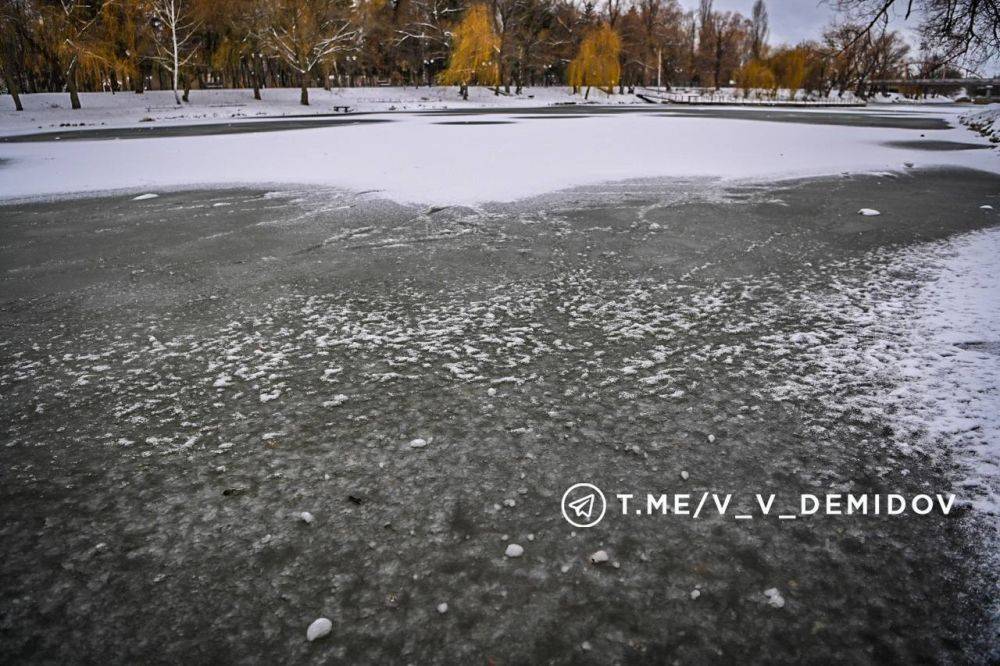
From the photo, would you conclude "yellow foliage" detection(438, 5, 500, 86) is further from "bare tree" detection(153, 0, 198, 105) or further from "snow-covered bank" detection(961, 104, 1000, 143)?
"snow-covered bank" detection(961, 104, 1000, 143)

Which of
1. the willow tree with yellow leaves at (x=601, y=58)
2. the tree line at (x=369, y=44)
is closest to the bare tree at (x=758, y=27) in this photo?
the tree line at (x=369, y=44)

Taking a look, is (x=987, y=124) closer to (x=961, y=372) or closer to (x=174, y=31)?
(x=961, y=372)

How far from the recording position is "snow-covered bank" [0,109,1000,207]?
1041cm

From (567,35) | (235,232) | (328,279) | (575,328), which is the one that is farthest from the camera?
(567,35)

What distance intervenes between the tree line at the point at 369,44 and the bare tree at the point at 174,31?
0.13m

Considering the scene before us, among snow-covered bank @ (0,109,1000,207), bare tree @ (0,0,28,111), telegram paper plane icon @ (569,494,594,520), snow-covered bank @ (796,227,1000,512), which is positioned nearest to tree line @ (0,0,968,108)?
bare tree @ (0,0,28,111)

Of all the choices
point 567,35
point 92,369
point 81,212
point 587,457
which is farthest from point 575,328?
point 567,35

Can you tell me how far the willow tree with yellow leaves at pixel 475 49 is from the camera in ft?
147

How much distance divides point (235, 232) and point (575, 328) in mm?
4969

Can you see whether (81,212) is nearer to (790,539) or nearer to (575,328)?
(575,328)

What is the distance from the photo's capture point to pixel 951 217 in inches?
278

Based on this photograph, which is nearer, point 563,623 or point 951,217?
point 563,623

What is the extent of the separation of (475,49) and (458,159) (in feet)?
125

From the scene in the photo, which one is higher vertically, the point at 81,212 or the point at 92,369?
the point at 81,212
